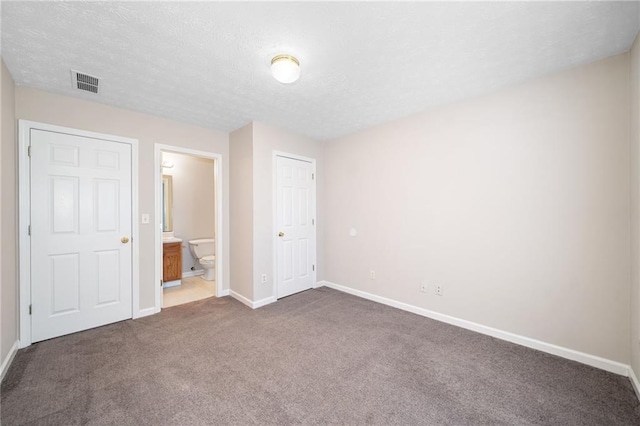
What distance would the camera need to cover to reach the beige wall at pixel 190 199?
4895 mm

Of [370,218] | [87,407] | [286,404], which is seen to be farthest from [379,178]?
[87,407]

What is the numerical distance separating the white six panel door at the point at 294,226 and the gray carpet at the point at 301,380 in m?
1.06

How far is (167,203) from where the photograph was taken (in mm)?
4766

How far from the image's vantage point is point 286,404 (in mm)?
1676

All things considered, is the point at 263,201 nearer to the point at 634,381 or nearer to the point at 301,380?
the point at 301,380

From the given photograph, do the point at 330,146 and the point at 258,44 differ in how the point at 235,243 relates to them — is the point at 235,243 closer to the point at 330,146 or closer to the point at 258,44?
the point at 330,146

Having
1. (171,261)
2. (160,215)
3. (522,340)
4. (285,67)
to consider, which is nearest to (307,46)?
(285,67)

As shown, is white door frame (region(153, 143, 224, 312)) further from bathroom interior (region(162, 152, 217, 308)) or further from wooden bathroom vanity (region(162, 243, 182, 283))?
wooden bathroom vanity (region(162, 243, 182, 283))

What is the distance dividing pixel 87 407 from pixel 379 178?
3.48 metres

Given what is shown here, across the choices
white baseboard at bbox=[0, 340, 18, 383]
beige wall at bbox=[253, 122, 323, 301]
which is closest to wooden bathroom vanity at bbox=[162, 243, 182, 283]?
beige wall at bbox=[253, 122, 323, 301]

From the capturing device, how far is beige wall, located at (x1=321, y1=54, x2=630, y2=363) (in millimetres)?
2004

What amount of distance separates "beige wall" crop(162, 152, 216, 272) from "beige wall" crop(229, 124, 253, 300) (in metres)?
1.55

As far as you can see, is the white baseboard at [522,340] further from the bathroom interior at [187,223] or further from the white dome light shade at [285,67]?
the bathroom interior at [187,223]

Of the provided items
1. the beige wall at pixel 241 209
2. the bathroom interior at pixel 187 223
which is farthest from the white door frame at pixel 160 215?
the bathroom interior at pixel 187 223
